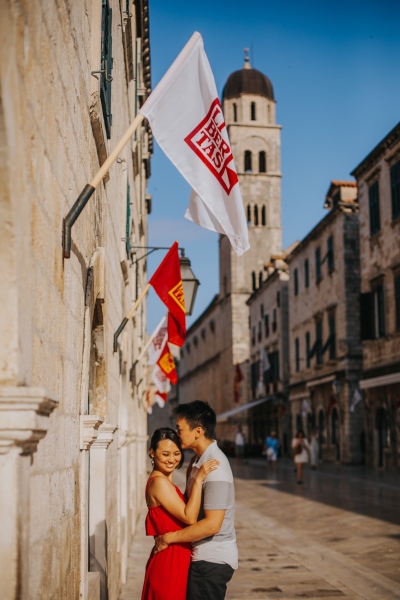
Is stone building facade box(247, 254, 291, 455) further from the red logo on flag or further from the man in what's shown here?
the man

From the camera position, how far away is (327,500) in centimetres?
1880

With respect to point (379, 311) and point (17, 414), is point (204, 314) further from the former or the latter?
point (17, 414)

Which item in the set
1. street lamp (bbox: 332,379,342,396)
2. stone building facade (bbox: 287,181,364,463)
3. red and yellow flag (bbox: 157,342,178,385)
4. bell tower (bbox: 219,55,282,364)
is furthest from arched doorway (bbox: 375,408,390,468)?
bell tower (bbox: 219,55,282,364)

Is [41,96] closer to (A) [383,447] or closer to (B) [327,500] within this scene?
(B) [327,500]

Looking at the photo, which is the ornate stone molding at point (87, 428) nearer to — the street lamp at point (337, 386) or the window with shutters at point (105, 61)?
the window with shutters at point (105, 61)

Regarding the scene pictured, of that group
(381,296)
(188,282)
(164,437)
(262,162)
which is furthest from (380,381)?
(262,162)

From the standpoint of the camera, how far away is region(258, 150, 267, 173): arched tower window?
68.0 m

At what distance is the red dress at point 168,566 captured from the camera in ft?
14.2

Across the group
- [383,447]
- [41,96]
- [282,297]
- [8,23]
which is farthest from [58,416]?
[282,297]

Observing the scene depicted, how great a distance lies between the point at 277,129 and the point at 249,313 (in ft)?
56.4

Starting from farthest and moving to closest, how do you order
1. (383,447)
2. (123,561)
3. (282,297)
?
(282,297) → (383,447) → (123,561)

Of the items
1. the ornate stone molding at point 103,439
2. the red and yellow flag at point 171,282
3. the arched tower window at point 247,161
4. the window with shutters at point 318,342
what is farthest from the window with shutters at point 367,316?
the arched tower window at point 247,161

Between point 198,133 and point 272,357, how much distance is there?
48.0 meters

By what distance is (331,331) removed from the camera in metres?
38.0
